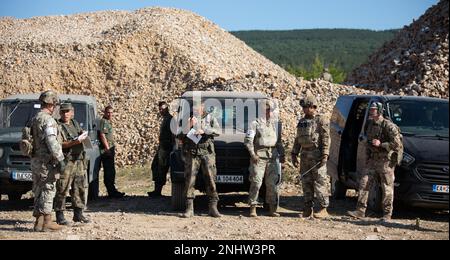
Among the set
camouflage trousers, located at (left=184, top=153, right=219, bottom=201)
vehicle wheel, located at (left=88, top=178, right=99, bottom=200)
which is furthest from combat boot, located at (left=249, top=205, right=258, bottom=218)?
vehicle wheel, located at (left=88, top=178, right=99, bottom=200)

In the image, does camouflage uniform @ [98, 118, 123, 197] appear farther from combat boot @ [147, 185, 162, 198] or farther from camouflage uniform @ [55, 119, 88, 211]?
camouflage uniform @ [55, 119, 88, 211]

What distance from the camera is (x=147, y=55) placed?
32.2 meters

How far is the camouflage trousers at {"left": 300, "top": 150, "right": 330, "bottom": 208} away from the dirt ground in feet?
1.17

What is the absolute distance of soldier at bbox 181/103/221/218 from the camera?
10.3 metres

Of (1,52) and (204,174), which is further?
(1,52)

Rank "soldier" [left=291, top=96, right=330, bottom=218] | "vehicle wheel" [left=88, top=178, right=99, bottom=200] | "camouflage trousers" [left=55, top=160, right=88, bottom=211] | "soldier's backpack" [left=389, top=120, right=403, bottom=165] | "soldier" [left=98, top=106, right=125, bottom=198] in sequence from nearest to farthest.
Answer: "camouflage trousers" [left=55, top=160, right=88, bottom=211], "soldier's backpack" [left=389, top=120, right=403, bottom=165], "soldier" [left=291, top=96, right=330, bottom=218], "vehicle wheel" [left=88, top=178, right=99, bottom=200], "soldier" [left=98, top=106, right=125, bottom=198]

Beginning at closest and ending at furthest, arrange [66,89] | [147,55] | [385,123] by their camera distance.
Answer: [385,123]
[66,89]
[147,55]

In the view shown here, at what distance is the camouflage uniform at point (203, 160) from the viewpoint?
10.3 meters

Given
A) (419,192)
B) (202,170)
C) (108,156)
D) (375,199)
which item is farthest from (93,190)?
(419,192)

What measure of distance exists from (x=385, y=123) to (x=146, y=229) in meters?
3.78

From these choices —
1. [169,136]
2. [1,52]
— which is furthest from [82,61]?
[169,136]
